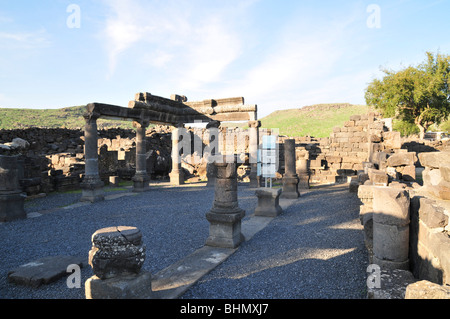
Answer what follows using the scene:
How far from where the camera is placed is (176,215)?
8.91 metres

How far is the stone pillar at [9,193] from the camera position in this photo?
8234mm

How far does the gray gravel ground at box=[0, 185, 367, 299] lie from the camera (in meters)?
4.05

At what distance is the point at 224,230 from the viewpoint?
19.2 feet

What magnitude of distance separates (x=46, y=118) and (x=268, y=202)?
63.3m

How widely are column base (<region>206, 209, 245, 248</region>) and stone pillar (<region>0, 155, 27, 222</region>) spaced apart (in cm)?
638

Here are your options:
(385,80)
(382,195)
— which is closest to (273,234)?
(382,195)

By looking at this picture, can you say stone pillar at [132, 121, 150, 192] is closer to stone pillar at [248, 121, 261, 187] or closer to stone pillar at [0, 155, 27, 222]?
stone pillar at [248, 121, 261, 187]

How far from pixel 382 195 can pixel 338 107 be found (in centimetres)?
8680

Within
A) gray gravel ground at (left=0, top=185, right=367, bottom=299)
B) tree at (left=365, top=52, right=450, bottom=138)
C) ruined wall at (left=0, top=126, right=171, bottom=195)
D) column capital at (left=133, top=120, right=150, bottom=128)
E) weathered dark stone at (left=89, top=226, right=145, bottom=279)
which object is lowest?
gray gravel ground at (left=0, top=185, right=367, bottom=299)

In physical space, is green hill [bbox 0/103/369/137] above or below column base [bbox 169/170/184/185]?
above

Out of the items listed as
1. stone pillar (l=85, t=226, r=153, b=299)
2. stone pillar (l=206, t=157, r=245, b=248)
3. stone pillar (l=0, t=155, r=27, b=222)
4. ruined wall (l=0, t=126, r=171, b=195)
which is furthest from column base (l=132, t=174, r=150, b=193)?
stone pillar (l=85, t=226, r=153, b=299)

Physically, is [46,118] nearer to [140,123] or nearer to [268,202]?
[140,123]

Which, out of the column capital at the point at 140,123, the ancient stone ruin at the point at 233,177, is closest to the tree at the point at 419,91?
the ancient stone ruin at the point at 233,177
